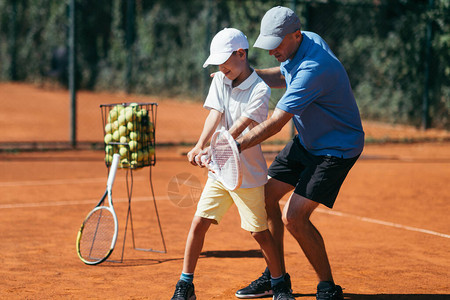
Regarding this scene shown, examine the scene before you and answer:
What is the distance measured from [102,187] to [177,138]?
5.79 metres

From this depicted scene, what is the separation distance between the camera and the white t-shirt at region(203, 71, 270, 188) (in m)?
4.27

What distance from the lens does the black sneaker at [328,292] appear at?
4270 millimetres

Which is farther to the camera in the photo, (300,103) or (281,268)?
(281,268)

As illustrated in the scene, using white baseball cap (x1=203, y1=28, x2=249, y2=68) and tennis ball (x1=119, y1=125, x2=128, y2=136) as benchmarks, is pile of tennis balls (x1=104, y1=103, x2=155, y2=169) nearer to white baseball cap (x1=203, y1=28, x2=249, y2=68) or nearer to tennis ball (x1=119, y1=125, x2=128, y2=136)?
tennis ball (x1=119, y1=125, x2=128, y2=136)

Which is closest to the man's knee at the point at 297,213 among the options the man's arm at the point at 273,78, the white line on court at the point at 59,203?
the man's arm at the point at 273,78

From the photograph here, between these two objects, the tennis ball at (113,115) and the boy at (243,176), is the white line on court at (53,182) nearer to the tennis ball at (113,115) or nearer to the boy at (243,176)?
the tennis ball at (113,115)

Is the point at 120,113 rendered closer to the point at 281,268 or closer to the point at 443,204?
the point at 281,268

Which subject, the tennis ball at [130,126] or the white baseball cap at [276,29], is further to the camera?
the tennis ball at [130,126]

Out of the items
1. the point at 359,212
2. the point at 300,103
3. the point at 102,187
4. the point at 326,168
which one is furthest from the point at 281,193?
the point at 102,187

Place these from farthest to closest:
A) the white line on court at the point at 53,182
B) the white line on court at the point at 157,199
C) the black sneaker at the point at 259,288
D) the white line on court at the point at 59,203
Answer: the white line on court at the point at 53,182 → the white line on court at the point at 59,203 → the white line on court at the point at 157,199 → the black sneaker at the point at 259,288

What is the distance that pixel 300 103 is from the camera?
4.09 m

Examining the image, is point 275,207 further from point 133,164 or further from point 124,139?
point 124,139

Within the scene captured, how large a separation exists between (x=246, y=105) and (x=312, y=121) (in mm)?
430

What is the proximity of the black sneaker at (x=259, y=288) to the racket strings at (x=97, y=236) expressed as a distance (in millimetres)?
1391
